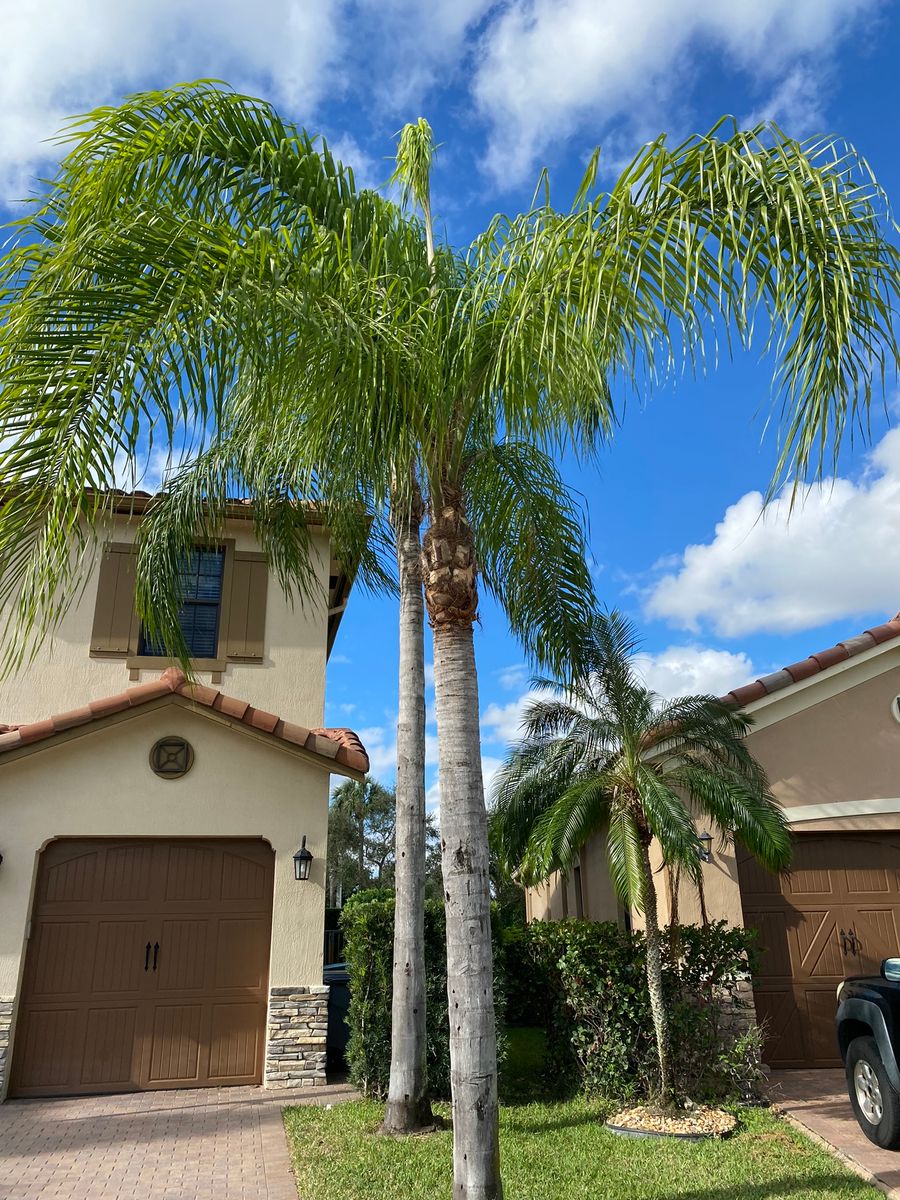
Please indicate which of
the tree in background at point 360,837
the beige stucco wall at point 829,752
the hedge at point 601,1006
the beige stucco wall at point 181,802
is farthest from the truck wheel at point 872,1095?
the tree in background at point 360,837

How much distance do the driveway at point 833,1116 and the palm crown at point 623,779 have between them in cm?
222

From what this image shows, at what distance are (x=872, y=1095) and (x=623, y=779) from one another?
3228mm

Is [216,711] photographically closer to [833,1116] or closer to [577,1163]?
[577,1163]

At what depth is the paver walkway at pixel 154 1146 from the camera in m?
6.45

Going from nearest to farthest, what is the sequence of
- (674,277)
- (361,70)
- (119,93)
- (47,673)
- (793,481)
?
(793,481), (674,277), (119,93), (361,70), (47,673)

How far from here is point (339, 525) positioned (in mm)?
9555

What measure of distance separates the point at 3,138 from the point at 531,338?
10.4 feet

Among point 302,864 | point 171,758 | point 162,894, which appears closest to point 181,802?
point 171,758

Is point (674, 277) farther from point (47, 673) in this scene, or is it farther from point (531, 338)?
point (47, 673)

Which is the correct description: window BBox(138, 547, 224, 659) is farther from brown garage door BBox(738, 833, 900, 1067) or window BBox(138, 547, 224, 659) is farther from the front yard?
brown garage door BBox(738, 833, 900, 1067)

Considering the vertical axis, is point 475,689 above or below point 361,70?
Answer: below

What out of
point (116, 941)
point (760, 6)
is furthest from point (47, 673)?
point (760, 6)

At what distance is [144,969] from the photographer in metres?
9.89

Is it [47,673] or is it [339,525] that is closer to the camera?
[339,525]
